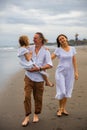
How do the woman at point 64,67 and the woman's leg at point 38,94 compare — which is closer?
the woman's leg at point 38,94

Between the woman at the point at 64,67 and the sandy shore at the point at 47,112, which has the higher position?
the woman at the point at 64,67

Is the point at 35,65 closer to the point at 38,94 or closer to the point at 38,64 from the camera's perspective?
the point at 38,64

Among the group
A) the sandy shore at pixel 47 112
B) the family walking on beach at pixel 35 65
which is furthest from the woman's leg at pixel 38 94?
the sandy shore at pixel 47 112

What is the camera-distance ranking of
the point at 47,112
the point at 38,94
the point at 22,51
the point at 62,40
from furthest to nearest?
the point at 47,112, the point at 62,40, the point at 38,94, the point at 22,51

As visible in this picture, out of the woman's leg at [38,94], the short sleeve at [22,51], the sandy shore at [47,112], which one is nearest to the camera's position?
the short sleeve at [22,51]

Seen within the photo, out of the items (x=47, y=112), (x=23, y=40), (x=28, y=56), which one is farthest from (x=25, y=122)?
(x=23, y=40)

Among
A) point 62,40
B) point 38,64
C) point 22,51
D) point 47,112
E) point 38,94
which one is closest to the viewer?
point 22,51

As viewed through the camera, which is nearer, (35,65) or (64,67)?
(35,65)

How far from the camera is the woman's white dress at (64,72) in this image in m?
6.29

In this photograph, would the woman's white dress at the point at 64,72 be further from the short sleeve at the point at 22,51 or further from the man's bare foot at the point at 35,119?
the short sleeve at the point at 22,51

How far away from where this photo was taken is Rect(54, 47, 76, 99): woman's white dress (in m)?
6.29

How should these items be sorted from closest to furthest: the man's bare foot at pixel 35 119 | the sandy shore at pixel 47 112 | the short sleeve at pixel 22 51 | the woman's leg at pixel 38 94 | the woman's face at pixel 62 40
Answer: the short sleeve at pixel 22 51
the sandy shore at pixel 47 112
the woman's leg at pixel 38 94
the man's bare foot at pixel 35 119
the woman's face at pixel 62 40

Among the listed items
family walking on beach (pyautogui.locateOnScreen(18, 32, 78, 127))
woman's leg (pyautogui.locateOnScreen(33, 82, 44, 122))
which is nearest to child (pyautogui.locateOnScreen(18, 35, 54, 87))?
family walking on beach (pyautogui.locateOnScreen(18, 32, 78, 127))

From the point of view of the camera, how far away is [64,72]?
250 inches
